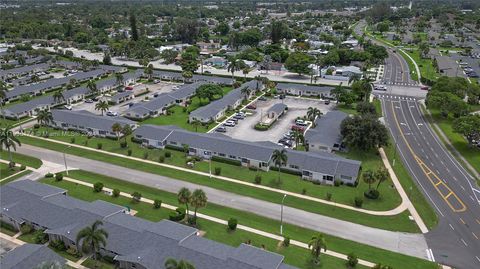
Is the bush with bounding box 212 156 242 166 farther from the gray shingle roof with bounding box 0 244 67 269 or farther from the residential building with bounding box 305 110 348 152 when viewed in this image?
the gray shingle roof with bounding box 0 244 67 269

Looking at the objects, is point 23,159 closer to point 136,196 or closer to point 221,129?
point 136,196

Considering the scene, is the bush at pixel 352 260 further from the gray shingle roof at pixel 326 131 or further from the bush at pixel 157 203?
the gray shingle roof at pixel 326 131

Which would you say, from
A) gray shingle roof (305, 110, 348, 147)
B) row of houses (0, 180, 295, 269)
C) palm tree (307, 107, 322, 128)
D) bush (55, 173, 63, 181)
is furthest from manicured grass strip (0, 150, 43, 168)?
palm tree (307, 107, 322, 128)

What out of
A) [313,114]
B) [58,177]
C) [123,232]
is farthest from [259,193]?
[58,177]

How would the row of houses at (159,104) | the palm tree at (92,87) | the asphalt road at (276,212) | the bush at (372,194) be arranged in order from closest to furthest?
the asphalt road at (276,212)
the bush at (372,194)
the row of houses at (159,104)
the palm tree at (92,87)

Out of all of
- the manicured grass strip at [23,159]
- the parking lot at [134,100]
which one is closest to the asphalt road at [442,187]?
the parking lot at [134,100]

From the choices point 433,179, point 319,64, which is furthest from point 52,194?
point 319,64
